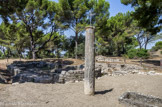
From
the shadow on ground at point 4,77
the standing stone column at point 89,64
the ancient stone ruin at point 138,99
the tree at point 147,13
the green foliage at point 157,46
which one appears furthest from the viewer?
the green foliage at point 157,46

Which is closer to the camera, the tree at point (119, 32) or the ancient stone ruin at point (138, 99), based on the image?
the ancient stone ruin at point (138, 99)

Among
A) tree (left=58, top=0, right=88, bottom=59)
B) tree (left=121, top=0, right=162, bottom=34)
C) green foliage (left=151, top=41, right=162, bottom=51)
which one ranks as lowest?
green foliage (left=151, top=41, right=162, bottom=51)

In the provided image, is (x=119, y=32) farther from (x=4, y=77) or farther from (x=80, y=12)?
(x=4, y=77)

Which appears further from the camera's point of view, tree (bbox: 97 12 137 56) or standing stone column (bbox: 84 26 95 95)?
tree (bbox: 97 12 137 56)

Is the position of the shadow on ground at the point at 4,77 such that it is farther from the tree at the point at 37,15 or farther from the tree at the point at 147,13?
the tree at the point at 147,13

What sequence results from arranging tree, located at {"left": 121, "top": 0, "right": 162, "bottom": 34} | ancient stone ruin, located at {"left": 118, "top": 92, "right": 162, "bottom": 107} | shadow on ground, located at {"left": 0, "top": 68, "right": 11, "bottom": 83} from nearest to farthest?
ancient stone ruin, located at {"left": 118, "top": 92, "right": 162, "bottom": 107} → shadow on ground, located at {"left": 0, "top": 68, "right": 11, "bottom": 83} → tree, located at {"left": 121, "top": 0, "right": 162, "bottom": 34}

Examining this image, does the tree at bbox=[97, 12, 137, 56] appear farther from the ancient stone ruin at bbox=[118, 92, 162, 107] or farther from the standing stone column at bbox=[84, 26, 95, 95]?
the ancient stone ruin at bbox=[118, 92, 162, 107]

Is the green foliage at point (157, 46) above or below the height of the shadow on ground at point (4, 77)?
above

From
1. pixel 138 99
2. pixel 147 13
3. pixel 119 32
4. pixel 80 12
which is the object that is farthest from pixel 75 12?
pixel 138 99

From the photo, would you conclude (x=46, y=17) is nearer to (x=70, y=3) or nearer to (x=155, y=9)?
(x=70, y=3)

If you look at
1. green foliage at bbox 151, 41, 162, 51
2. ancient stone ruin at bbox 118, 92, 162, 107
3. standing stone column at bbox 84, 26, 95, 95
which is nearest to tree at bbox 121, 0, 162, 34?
standing stone column at bbox 84, 26, 95, 95

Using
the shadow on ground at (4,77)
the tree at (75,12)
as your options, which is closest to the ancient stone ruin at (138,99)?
the shadow on ground at (4,77)

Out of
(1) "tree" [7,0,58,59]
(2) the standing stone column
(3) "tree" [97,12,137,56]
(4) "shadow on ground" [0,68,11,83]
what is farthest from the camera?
(3) "tree" [97,12,137,56]

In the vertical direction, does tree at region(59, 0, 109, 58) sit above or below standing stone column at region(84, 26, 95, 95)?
above
